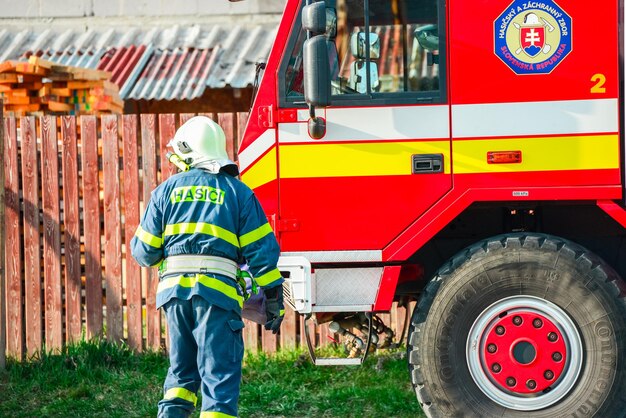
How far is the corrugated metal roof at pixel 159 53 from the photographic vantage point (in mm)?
13867

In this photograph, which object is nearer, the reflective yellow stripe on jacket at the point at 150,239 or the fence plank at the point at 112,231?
the reflective yellow stripe on jacket at the point at 150,239

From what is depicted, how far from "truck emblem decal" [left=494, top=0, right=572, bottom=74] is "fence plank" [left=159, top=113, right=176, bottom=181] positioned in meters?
Result: 3.15

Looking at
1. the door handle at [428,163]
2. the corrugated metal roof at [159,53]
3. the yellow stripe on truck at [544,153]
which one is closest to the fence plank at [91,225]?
the door handle at [428,163]

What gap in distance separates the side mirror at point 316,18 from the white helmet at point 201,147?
2.47 feet

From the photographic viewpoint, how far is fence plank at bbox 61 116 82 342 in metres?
8.03

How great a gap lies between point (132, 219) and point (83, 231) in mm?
451

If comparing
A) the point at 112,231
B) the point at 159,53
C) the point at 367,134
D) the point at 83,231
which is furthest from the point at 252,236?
the point at 159,53

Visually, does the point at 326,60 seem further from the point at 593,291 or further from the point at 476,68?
the point at 593,291

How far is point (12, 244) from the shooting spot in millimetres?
8094

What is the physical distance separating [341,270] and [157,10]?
10.9 meters

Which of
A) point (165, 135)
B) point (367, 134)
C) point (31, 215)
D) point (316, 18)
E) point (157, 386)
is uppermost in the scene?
point (316, 18)

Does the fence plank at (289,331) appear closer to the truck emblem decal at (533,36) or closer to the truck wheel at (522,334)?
the truck wheel at (522,334)

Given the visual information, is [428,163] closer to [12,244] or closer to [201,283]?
[201,283]

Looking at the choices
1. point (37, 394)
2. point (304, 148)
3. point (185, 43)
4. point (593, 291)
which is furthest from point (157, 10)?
point (593, 291)
